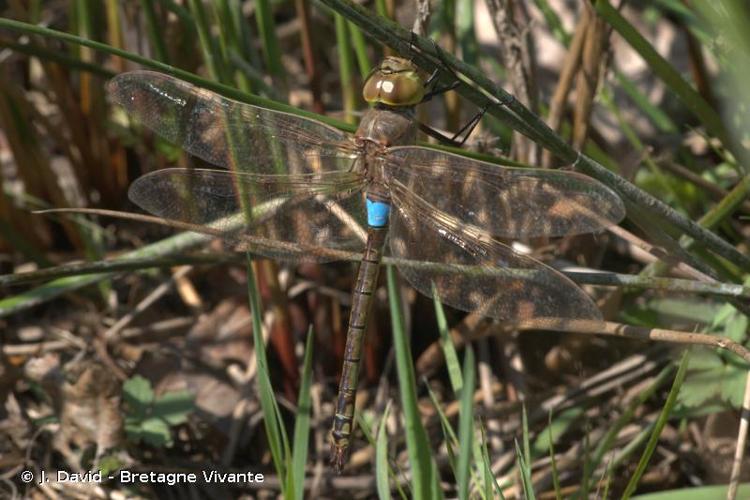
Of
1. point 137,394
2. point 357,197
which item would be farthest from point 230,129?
point 137,394

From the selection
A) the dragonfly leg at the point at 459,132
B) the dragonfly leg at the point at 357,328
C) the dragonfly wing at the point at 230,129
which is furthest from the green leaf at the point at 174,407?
the dragonfly leg at the point at 459,132

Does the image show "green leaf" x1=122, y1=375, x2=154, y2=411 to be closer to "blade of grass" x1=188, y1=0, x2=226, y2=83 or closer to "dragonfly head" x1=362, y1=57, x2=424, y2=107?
"blade of grass" x1=188, y1=0, x2=226, y2=83

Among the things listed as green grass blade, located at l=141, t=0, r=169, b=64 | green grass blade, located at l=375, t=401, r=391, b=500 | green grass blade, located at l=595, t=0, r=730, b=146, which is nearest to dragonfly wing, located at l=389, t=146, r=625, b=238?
green grass blade, located at l=595, t=0, r=730, b=146

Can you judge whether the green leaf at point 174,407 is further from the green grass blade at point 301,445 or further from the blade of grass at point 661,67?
the blade of grass at point 661,67

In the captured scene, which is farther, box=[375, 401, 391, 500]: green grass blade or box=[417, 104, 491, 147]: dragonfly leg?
box=[417, 104, 491, 147]: dragonfly leg

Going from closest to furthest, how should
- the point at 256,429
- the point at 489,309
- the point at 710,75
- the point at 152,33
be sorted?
the point at 489,309
the point at 152,33
the point at 256,429
the point at 710,75

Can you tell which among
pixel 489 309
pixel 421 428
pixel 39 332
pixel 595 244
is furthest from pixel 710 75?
pixel 39 332

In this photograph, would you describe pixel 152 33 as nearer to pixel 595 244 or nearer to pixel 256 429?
pixel 256 429
